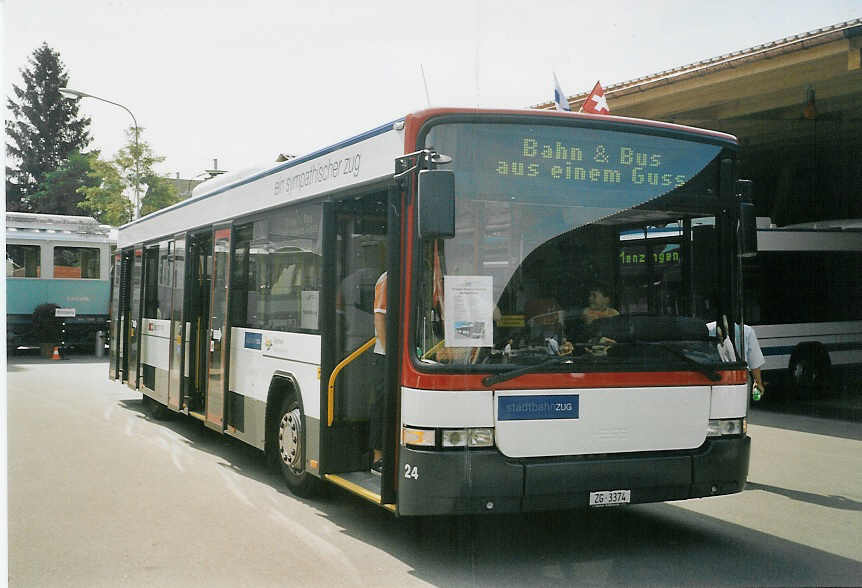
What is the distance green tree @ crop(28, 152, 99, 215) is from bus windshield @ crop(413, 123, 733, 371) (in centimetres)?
1146

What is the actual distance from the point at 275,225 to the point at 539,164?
3364mm

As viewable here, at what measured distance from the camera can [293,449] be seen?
7641 millimetres

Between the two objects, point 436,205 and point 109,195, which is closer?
point 436,205

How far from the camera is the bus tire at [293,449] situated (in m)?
7.43

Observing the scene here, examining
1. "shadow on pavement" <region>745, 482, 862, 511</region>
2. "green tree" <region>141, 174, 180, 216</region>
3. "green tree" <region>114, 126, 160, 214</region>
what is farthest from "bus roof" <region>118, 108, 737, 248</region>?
"green tree" <region>141, 174, 180, 216</region>

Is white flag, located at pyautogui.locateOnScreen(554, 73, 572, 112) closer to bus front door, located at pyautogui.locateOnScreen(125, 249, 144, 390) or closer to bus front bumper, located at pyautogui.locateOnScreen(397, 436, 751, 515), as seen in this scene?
bus front bumper, located at pyautogui.locateOnScreen(397, 436, 751, 515)

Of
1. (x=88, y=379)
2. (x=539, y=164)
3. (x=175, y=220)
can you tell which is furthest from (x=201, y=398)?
(x=88, y=379)

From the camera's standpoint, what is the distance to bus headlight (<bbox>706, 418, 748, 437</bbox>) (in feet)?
19.6

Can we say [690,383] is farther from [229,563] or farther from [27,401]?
[27,401]

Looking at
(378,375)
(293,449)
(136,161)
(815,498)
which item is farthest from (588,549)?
(136,161)

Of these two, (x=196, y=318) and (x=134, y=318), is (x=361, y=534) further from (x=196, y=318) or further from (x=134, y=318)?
(x=134, y=318)

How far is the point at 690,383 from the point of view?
5895 mm

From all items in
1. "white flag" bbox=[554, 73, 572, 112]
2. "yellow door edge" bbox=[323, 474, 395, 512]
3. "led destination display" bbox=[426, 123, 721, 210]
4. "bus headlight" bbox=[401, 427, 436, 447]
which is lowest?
"yellow door edge" bbox=[323, 474, 395, 512]

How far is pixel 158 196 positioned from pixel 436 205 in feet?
56.3
